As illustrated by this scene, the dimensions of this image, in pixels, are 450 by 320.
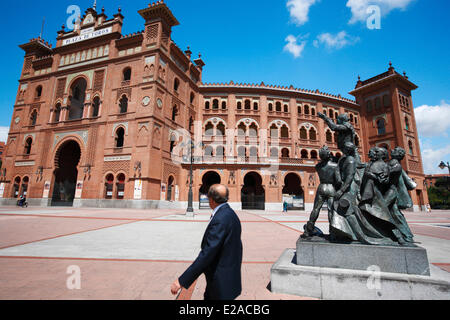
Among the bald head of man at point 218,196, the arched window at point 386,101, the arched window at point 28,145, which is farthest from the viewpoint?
the arched window at point 386,101

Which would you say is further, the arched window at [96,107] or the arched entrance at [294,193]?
the arched entrance at [294,193]

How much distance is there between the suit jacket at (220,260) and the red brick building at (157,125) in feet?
66.1

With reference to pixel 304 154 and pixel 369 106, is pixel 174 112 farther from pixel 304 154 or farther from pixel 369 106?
pixel 369 106

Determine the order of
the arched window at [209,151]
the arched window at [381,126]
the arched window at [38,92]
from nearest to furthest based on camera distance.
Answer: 1. the arched window at [209,151]
2. the arched window at [38,92]
3. the arched window at [381,126]

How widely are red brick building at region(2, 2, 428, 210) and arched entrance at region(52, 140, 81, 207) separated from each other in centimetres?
12

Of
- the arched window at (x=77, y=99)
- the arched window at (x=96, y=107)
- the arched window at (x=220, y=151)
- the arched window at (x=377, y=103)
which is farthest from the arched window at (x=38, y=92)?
the arched window at (x=377, y=103)

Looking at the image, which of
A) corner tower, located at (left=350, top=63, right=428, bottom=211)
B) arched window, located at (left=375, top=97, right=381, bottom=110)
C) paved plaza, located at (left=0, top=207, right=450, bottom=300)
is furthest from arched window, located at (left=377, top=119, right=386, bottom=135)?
paved plaza, located at (left=0, top=207, right=450, bottom=300)

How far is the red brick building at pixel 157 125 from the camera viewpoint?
22578 mm

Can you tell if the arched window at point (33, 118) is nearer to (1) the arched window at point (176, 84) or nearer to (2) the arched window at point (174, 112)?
(2) the arched window at point (174, 112)

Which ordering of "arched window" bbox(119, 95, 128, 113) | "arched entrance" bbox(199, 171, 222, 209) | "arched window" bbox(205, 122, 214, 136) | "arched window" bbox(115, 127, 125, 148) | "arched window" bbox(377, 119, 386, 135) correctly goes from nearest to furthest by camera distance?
"arched window" bbox(115, 127, 125, 148) → "arched window" bbox(119, 95, 128, 113) → "arched entrance" bbox(199, 171, 222, 209) → "arched window" bbox(205, 122, 214, 136) → "arched window" bbox(377, 119, 386, 135)

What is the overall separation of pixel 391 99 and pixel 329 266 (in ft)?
122

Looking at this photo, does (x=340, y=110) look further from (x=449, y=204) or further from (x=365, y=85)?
(x=449, y=204)

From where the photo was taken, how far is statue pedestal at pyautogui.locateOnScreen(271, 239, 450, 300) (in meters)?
2.54

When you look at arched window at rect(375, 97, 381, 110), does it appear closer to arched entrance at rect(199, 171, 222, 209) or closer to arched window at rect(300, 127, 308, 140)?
arched window at rect(300, 127, 308, 140)
